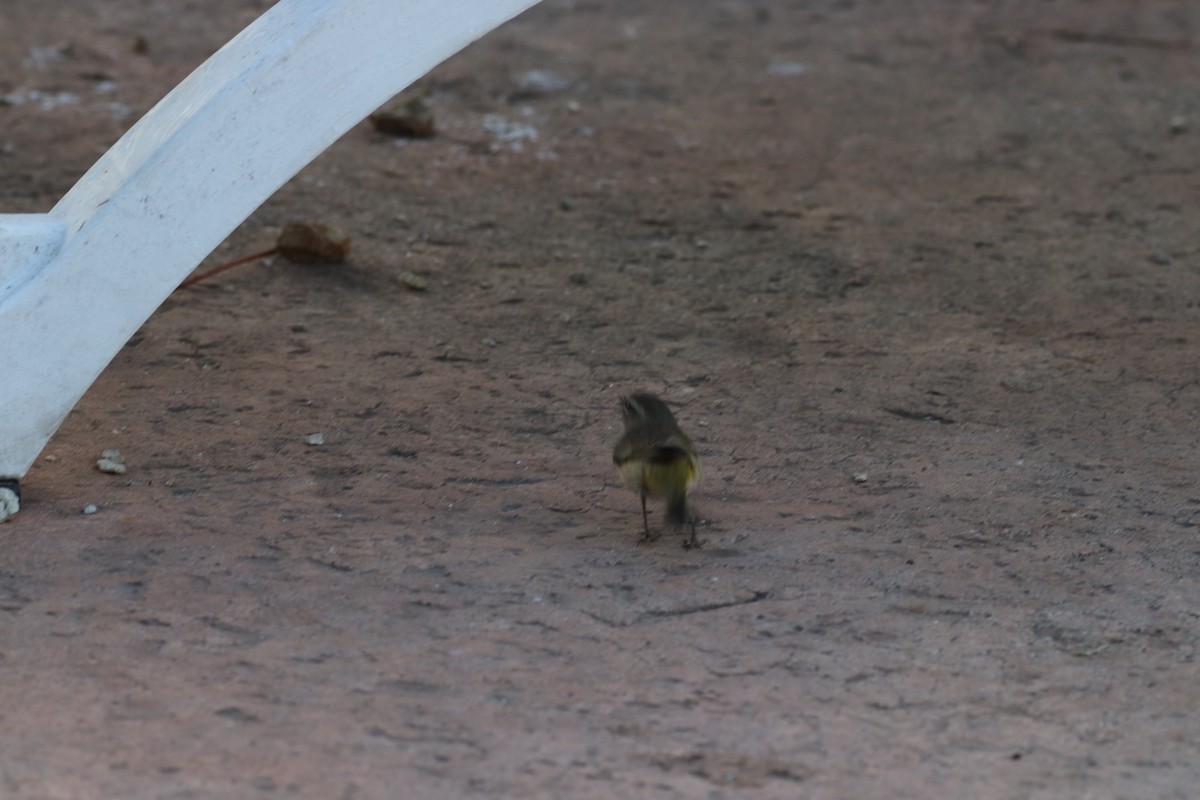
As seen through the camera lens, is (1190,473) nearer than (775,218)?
Yes

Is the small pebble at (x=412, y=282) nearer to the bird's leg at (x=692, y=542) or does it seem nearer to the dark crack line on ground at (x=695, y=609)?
the bird's leg at (x=692, y=542)

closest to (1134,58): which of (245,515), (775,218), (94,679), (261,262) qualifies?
(775,218)

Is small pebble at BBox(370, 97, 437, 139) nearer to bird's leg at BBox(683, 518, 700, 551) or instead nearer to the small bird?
the small bird

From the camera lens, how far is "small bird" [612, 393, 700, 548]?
151 inches

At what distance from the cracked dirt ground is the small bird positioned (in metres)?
0.16

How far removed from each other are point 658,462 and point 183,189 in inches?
61.3

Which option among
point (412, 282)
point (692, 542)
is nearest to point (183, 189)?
point (692, 542)

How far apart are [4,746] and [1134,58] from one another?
28.1ft

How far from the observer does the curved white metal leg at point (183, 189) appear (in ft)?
12.8

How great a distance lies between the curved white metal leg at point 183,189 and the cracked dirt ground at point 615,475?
0.44 meters

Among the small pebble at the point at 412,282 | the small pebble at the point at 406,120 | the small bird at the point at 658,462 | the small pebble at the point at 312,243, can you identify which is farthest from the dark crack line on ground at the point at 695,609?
the small pebble at the point at 406,120

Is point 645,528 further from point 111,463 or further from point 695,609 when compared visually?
point 111,463

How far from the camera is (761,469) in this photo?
177 inches

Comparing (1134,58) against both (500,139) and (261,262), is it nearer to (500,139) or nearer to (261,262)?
(500,139)
